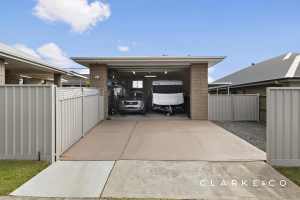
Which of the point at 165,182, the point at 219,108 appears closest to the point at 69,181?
the point at 165,182

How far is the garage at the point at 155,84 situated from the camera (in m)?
16.0

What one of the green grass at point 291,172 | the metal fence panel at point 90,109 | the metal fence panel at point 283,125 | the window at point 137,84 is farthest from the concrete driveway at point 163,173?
the window at point 137,84

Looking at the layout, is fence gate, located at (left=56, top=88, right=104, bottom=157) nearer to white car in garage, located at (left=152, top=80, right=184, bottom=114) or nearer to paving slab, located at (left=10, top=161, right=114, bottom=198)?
paving slab, located at (left=10, top=161, right=114, bottom=198)

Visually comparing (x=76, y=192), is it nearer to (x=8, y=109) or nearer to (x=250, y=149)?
(x=8, y=109)

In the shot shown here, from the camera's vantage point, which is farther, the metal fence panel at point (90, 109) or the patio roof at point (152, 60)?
the patio roof at point (152, 60)

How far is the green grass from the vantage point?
5723 millimetres

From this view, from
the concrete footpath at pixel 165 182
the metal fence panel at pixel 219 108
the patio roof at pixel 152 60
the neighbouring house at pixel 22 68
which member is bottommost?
the concrete footpath at pixel 165 182

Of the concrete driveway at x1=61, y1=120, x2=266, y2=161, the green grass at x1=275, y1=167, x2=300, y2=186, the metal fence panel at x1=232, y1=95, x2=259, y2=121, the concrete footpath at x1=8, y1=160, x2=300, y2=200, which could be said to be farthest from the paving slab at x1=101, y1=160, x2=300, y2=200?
the metal fence panel at x1=232, y1=95, x2=259, y2=121

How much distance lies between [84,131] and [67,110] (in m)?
2.77

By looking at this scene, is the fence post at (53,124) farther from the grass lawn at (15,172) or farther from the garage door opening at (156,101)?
the garage door opening at (156,101)

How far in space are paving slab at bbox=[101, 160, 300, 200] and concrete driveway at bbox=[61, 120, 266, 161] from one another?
610 millimetres

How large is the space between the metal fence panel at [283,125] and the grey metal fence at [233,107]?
992cm

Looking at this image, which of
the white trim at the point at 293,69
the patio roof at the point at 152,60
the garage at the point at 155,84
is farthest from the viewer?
the garage at the point at 155,84

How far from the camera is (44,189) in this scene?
5125 mm
